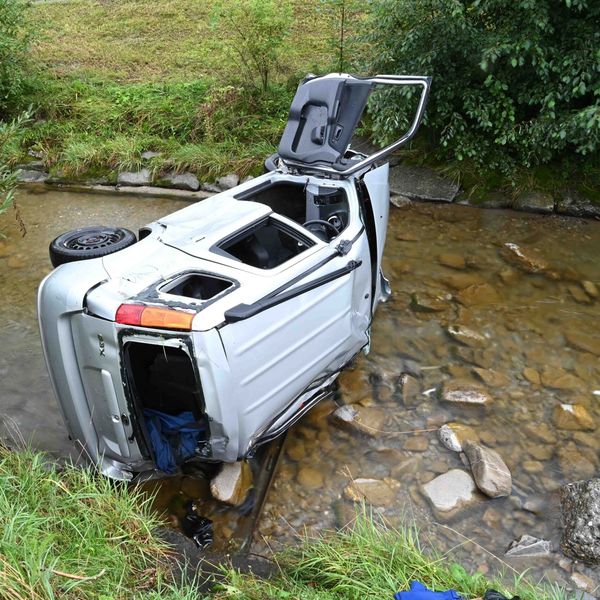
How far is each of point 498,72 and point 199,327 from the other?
5617 mm

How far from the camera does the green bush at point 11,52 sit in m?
9.00

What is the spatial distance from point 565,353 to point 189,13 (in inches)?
420

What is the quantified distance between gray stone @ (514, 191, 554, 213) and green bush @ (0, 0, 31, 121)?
7361 mm

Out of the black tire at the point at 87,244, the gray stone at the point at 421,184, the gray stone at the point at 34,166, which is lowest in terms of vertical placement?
the gray stone at the point at 421,184

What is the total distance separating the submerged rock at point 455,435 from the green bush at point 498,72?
12.2ft

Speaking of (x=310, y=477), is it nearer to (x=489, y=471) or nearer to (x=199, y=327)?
(x=489, y=471)

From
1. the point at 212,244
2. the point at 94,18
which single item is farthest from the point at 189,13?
the point at 212,244

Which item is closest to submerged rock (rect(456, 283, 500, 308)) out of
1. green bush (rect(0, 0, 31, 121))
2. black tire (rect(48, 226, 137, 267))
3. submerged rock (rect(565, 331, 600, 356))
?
submerged rock (rect(565, 331, 600, 356))

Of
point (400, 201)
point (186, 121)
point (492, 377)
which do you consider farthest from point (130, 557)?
point (186, 121)

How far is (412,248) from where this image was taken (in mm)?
7008

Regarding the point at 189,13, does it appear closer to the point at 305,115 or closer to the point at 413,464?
the point at 305,115

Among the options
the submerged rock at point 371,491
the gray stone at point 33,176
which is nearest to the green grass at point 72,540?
the submerged rock at point 371,491

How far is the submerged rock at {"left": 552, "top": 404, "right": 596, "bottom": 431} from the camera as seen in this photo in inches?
181

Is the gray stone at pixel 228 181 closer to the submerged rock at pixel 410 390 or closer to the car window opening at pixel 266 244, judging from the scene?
the car window opening at pixel 266 244
